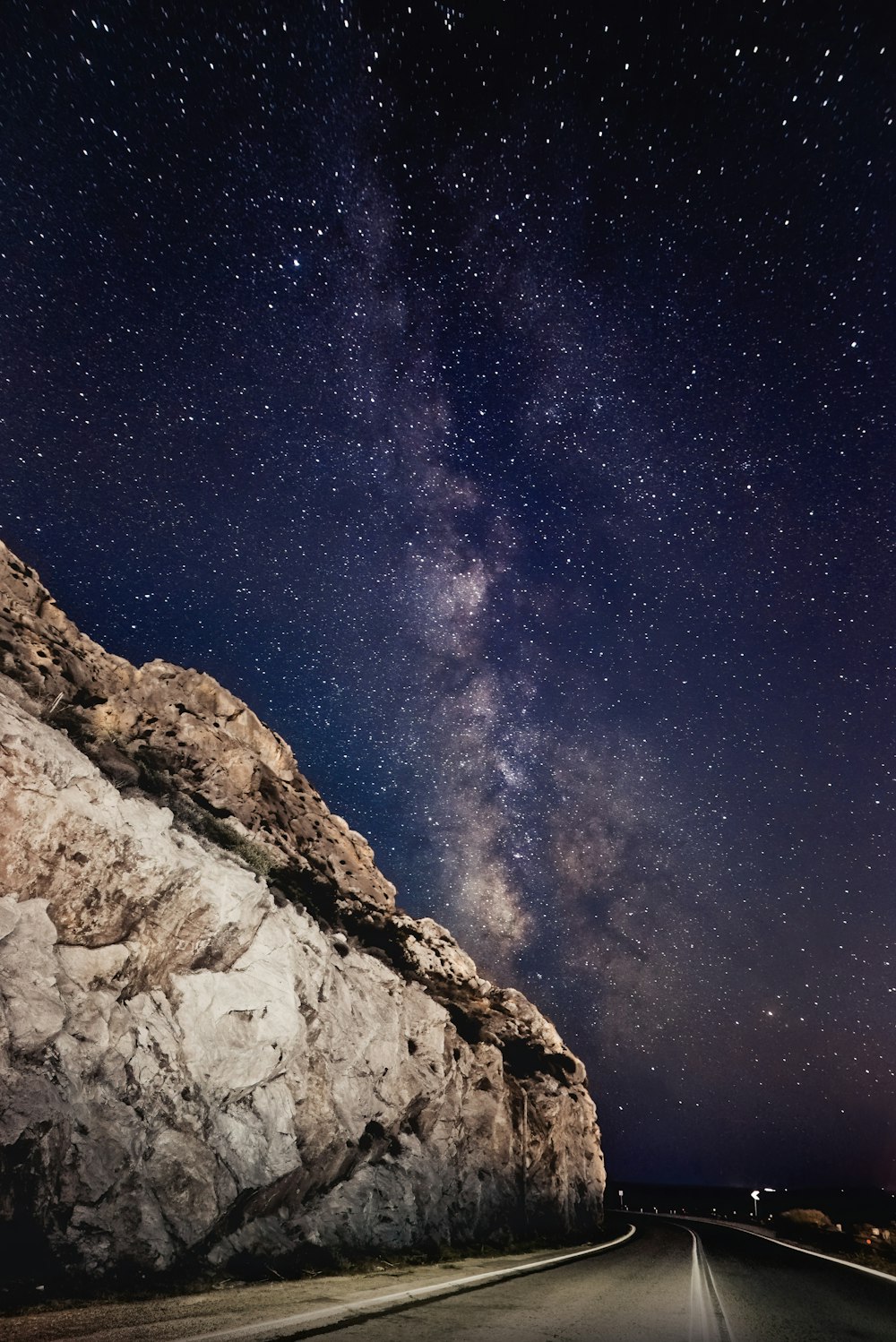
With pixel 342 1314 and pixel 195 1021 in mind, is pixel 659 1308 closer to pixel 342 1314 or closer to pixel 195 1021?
pixel 342 1314

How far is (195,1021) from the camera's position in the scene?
47.1 feet

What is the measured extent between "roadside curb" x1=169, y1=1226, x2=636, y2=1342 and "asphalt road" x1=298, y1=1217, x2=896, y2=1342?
0.99ft

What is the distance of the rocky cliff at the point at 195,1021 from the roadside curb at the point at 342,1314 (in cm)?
419

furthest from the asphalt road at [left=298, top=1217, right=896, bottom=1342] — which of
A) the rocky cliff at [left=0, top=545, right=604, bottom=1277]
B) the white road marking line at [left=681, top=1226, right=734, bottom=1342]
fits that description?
the rocky cliff at [left=0, top=545, right=604, bottom=1277]

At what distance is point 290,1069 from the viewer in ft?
52.1

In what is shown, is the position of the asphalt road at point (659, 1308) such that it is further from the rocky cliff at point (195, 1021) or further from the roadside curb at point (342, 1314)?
the rocky cliff at point (195, 1021)

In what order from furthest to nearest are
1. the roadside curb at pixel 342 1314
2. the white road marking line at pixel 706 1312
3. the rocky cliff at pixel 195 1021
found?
the rocky cliff at pixel 195 1021
the white road marking line at pixel 706 1312
the roadside curb at pixel 342 1314

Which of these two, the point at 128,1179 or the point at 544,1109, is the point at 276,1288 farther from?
the point at 544,1109

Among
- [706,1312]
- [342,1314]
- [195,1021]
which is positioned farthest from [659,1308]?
[195,1021]

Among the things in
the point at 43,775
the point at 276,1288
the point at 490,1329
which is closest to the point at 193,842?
the point at 43,775

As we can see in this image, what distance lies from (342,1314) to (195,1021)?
24.7 ft

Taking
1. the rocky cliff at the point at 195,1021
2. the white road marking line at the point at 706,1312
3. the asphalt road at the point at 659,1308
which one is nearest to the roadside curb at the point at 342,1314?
the asphalt road at the point at 659,1308

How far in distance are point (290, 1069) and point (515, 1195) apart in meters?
16.2

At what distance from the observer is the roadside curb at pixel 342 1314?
6.84 m
